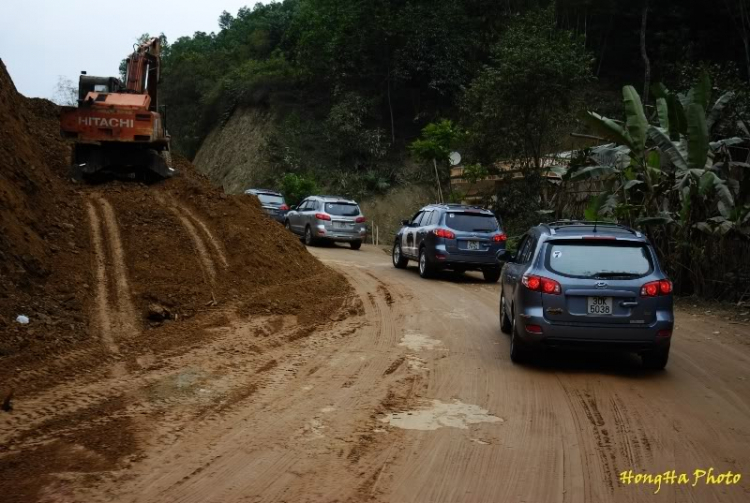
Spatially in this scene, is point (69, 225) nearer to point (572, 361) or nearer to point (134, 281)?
point (134, 281)

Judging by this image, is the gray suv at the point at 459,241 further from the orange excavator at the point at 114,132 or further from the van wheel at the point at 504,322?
the orange excavator at the point at 114,132

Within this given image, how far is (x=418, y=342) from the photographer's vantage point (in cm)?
998

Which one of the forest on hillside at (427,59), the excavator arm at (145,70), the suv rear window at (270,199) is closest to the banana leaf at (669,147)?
the forest on hillside at (427,59)

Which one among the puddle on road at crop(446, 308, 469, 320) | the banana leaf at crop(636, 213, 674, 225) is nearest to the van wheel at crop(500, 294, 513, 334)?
the puddle on road at crop(446, 308, 469, 320)

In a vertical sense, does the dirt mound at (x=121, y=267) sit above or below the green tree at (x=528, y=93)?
below

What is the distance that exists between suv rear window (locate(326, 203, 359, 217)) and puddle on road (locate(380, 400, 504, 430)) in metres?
18.3

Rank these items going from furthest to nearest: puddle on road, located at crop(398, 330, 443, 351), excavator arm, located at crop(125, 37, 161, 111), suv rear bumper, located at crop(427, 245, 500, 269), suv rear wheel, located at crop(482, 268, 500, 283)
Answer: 1. excavator arm, located at crop(125, 37, 161, 111)
2. suv rear wheel, located at crop(482, 268, 500, 283)
3. suv rear bumper, located at crop(427, 245, 500, 269)
4. puddle on road, located at crop(398, 330, 443, 351)

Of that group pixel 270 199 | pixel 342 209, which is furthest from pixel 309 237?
pixel 270 199

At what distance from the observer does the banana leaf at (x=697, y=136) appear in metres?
14.1

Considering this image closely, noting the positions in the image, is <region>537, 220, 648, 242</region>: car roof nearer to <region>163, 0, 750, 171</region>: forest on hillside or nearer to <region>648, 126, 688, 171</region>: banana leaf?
<region>648, 126, 688, 171</region>: banana leaf

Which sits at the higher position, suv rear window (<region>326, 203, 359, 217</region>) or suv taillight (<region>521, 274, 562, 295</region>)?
suv rear window (<region>326, 203, 359, 217</region>)

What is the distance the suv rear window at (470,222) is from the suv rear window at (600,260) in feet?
28.3

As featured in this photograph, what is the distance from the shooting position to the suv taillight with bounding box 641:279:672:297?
26.5 feet

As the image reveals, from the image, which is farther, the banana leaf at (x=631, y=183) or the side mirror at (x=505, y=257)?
the banana leaf at (x=631, y=183)
